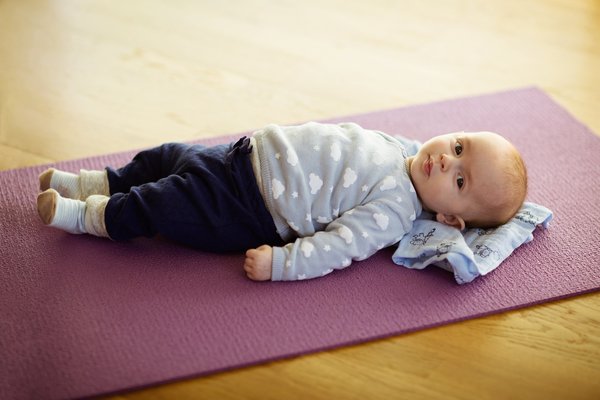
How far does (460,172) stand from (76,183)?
75 centimetres

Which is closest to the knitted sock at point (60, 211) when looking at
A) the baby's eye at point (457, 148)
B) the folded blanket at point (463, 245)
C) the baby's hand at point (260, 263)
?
the baby's hand at point (260, 263)

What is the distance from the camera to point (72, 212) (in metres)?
1.37

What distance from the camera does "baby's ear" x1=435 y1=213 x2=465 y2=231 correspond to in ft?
4.65

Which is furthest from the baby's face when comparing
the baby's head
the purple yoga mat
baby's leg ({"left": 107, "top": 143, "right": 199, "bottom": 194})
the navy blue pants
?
baby's leg ({"left": 107, "top": 143, "right": 199, "bottom": 194})

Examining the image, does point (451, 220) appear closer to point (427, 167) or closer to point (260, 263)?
point (427, 167)

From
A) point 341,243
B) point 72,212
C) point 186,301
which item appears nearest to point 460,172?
point 341,243

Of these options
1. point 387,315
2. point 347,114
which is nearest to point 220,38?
point 347,114

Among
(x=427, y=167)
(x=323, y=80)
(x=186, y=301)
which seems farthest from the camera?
(x=323, y=80)

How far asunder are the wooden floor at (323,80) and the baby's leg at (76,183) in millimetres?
234

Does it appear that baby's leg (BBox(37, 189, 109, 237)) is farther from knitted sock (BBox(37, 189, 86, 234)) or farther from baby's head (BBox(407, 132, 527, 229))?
baby's head (BBox(407, 132, 527, 229))

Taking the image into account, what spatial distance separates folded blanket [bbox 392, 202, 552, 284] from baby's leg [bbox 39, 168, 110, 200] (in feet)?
1.93

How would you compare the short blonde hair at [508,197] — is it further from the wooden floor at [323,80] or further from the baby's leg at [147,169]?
the baby's leg at [147,169]

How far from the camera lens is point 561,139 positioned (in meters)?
1.80

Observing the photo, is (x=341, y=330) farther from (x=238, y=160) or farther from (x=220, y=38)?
(x=220, y=38)
